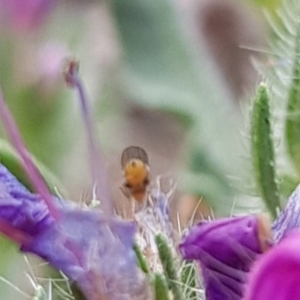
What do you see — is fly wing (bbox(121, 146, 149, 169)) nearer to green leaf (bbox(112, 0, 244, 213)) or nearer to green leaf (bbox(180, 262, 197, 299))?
green leaf (bbox(180, 262, 197, 299))

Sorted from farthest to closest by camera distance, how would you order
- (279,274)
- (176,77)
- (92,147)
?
1. (176,77)
2. (92,147)
3. (279,274)

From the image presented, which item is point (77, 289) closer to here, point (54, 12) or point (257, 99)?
point (257, 99)

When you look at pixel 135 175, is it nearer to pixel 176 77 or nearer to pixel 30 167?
pixel 30 167

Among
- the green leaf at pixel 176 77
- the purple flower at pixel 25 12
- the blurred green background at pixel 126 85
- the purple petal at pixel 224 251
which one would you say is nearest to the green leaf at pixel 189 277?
the purple petal at pixel 224 251

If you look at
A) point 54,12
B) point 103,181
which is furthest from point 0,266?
point 54,12

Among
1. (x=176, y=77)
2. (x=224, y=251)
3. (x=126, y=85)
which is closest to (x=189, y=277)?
(x=224, y=251)

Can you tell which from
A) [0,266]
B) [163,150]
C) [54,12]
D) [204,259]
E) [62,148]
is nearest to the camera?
[204,259]

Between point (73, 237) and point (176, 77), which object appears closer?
point (73, 237)
